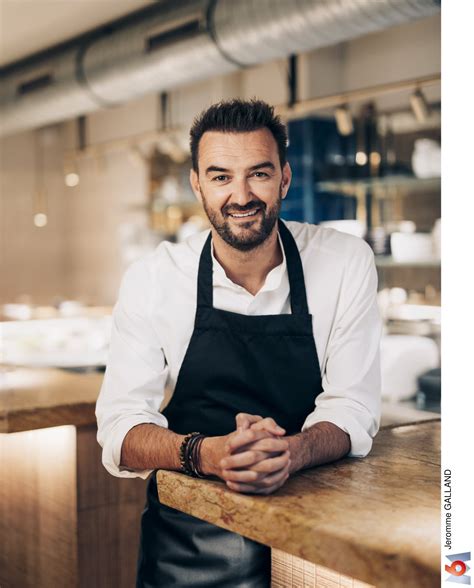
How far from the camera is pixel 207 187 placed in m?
1.53

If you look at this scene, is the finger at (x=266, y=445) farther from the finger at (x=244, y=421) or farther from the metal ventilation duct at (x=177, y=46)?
the metal ventilation duct at (x=177, y=46)

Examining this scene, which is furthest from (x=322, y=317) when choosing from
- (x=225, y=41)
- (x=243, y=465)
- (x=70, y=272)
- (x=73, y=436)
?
(x=70, y=272)

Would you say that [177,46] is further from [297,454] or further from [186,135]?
[297,454]

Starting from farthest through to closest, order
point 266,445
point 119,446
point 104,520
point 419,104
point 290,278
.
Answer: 1. point 419,104
2. point 104,520
3. point 290,278
4. point 119,446
5. point 266,445

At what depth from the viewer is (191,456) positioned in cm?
129

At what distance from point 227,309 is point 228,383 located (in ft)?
0.52

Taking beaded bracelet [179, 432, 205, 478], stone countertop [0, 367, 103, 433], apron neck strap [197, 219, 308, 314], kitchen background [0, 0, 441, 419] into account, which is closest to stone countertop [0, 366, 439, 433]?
stone countertop [0, 367, 103, 433]

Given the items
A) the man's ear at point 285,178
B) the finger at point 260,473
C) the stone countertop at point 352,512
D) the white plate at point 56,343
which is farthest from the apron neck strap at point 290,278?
the white plate at point 56,343

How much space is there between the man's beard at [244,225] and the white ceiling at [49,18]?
260 cm

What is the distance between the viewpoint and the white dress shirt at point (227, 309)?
4.92 feet

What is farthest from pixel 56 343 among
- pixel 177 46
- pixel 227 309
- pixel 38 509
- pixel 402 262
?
pixel 227 309
